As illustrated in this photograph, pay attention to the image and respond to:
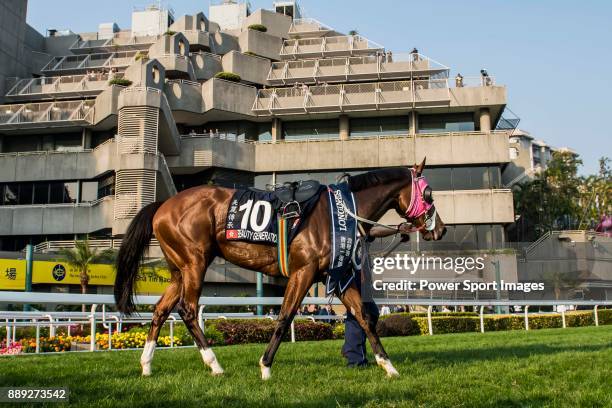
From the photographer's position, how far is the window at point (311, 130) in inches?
1984

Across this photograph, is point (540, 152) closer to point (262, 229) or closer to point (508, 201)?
point (508, 201)

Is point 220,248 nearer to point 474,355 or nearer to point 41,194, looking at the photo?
point 474,355

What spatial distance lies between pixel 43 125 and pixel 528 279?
122 ft

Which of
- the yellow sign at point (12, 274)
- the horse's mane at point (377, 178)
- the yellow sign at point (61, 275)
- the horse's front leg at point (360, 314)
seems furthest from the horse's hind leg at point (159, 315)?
the yellow sign at point (12, 274)

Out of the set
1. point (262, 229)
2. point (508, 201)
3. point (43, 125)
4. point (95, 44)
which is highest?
point (95, 44)

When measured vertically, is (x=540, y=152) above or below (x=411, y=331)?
above

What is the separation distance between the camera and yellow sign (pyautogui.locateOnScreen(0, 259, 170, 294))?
3036cm

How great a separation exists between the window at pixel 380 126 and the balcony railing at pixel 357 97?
2296mm

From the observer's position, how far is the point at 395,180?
775 cm

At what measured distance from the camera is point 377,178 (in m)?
7.70

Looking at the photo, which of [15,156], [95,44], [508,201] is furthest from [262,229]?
[95,44]

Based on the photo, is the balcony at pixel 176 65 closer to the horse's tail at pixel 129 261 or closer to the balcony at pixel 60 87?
the balcony at pixel 60 87

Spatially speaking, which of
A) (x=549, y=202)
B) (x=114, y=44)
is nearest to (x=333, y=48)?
(x=114, y=44)

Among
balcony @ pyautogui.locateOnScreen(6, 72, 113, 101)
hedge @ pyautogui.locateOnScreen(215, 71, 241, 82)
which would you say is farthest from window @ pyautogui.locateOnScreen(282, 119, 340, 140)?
balcony @ pyautogui.locateOnScreen(6, 72, 113, 101)
